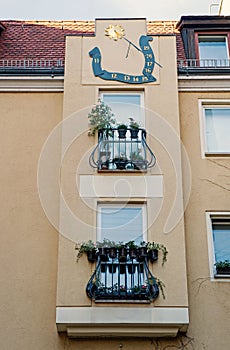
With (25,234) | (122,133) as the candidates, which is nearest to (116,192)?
(122,133)

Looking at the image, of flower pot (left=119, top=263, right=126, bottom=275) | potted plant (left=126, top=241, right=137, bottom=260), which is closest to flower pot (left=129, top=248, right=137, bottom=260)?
potted plant (left=126, top=241, right=137, bottom=260)

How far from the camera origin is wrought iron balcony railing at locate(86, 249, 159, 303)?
11797 millimetres

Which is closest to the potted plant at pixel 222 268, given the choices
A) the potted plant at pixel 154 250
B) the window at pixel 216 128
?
the potted plant at pixel 154 250

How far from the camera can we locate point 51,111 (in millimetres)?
14617

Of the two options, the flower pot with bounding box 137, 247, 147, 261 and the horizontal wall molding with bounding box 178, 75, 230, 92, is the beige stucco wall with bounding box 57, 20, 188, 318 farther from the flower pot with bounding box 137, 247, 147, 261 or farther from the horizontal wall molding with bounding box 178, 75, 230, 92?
the horizontal wall molding with bounding box 178, 75, 230, 92

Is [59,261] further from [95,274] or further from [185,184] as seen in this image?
[185,184]

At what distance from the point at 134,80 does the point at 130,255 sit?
14.7ft

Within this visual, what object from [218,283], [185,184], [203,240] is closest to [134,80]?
[185,184]

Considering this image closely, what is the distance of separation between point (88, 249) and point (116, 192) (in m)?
1.49

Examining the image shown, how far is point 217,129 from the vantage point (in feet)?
47.5

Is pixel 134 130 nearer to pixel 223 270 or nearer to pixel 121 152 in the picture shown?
pixel 121 152

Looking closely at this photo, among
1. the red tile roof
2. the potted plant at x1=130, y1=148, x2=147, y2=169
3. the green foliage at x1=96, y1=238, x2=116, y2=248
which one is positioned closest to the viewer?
the green foliage at x1=96, y1=238, x2=116, y2=248

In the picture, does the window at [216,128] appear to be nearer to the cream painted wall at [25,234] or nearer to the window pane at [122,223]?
the window pane at [122,223]

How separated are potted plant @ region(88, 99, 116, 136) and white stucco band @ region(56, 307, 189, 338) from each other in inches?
158
